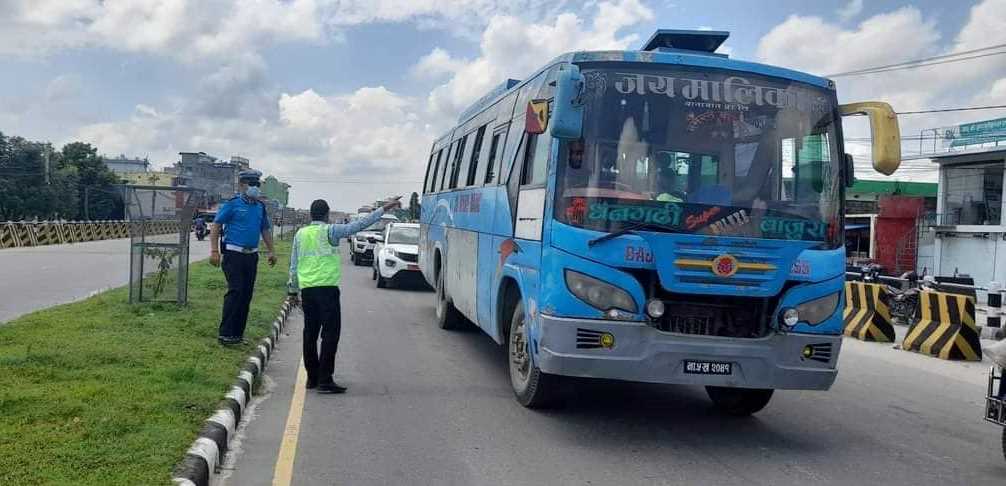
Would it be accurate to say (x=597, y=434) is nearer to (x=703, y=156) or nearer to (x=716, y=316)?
(x=716, y=316)

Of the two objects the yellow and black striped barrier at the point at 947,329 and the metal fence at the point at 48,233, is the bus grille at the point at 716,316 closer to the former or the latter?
the yellow and black striped barrier at the point at 947,329

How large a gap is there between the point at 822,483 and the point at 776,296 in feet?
4.36

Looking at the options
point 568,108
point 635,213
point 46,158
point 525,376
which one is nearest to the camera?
point 568,108

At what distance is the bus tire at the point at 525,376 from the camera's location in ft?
22.0

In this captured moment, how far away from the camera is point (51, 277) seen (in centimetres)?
1795

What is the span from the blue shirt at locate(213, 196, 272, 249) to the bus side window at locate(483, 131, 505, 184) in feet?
8.30

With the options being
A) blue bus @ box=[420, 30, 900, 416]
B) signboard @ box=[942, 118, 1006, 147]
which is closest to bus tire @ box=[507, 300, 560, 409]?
blue bus @ box=[420, 30, 900, 416]

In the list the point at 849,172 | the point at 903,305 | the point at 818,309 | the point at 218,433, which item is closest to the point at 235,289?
the point at 218,433

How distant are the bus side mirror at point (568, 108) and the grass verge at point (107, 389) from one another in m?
3.17

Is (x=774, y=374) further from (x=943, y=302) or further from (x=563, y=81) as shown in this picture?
(x=943, y=302)

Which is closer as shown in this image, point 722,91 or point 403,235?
point 722,91

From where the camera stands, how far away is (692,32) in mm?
7316

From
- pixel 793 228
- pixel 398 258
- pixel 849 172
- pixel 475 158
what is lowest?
pixel 398 258

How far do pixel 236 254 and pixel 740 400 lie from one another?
5270 millimetres
